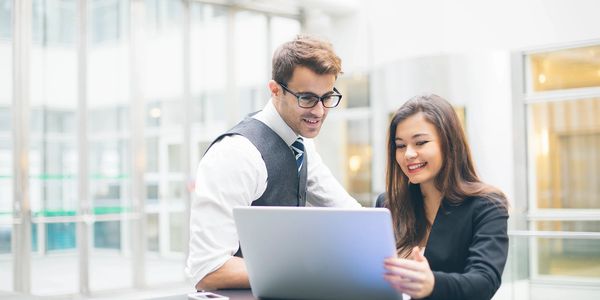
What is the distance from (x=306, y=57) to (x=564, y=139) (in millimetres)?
5628

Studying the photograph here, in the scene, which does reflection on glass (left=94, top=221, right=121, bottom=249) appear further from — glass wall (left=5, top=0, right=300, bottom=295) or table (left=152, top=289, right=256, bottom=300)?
table (left=152, top=289, right=256, bottom=300)

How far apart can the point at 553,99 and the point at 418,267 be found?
5.95 m

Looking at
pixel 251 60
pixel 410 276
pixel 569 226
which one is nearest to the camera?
pixel 410 276

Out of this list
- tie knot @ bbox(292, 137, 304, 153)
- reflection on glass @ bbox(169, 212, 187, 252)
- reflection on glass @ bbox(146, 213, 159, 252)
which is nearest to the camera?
tie knot @ bbox(292, 137, 304, 153)

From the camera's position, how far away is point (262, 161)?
2037 millimetres

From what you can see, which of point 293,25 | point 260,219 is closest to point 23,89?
point 293,25

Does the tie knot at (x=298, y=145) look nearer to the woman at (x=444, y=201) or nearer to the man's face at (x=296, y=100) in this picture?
the man's face at (x=296, y=100)

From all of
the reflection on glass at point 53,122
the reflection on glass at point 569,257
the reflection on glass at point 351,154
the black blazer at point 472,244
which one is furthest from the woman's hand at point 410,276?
the reflection on glass at point 351,154

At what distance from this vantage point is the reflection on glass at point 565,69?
6699mm

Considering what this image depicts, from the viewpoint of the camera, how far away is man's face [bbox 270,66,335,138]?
198 centimetres

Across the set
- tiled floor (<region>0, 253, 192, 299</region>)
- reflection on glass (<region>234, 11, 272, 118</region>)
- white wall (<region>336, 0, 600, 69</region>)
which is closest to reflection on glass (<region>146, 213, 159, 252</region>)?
tiled floor (<region>0, 253, 192, 299</region>)

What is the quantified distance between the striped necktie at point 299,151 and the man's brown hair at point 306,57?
0.26 metres

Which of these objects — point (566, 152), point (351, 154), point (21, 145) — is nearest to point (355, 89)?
point (351, 154)

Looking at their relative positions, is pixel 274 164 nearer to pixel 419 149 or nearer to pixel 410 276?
pixel 419 149
